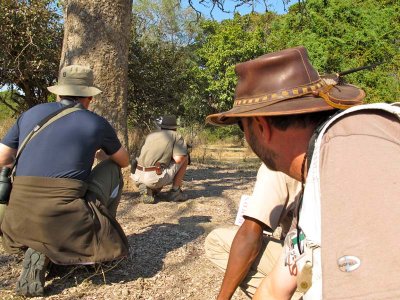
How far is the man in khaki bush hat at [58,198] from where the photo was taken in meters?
2.78

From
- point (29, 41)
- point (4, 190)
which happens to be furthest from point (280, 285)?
point (29, 41)

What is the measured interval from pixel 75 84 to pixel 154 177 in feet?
8.24

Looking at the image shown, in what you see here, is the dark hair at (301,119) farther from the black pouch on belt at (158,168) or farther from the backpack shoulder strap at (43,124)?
the black pouch on belt at (158,168)

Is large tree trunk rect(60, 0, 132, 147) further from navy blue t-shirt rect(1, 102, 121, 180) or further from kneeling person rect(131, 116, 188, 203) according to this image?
navy blue t-shirt rect(1, 102, 121, 180)

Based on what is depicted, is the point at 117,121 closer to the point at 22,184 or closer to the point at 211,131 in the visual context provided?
the point at 22,184

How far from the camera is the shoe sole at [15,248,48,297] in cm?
276

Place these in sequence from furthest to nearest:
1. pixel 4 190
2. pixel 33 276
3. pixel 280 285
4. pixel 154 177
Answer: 1. pixel 154 177
2. pixel 4 190
3. pixel 33 276
4. pixel 280 285

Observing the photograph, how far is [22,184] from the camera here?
283 centimetres

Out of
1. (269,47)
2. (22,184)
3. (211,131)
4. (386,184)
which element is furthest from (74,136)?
(211,131)

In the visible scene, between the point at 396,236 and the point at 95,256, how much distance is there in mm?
A: 2331

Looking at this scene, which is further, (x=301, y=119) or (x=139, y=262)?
(x=139, y=262)

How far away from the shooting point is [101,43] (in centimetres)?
530

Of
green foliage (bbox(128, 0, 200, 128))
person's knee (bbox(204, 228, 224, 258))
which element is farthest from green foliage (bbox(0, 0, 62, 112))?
person's knee (bbox(204, 228, 224, 258))

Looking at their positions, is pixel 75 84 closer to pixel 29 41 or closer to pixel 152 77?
pixel 29 41
